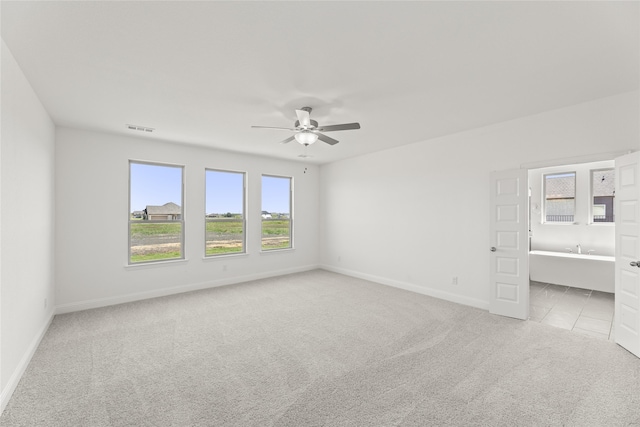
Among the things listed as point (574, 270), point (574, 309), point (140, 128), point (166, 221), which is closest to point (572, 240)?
point (574, 270)

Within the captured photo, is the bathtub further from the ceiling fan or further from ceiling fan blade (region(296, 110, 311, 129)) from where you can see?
ceiling fan blade (region(296, 110, 311, 129))

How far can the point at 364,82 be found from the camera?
9.23 ft

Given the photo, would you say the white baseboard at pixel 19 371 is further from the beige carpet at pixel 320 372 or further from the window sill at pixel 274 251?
the window sill at pixel 274 251

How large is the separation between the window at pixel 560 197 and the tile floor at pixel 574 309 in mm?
1662

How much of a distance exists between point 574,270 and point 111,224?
8.55 m

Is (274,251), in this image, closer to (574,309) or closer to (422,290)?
(422,290)

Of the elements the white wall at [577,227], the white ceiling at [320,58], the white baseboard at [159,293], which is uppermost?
the white ceiling at [320,58]

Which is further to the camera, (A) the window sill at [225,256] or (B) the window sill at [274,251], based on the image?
(B) the window sill at [274,251]

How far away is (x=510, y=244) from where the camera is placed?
13.1ft

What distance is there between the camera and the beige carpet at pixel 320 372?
80.0 inches

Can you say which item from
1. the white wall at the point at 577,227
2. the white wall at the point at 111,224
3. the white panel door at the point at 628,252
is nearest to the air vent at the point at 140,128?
the white wall at the point at 111,224

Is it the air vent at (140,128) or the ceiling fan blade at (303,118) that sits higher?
the air vent at (140,128)

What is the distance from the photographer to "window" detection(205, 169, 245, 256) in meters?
5.77

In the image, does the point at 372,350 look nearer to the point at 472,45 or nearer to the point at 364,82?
the point at 364,82
